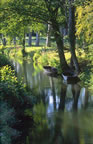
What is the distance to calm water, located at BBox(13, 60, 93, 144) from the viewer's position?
7.41 m

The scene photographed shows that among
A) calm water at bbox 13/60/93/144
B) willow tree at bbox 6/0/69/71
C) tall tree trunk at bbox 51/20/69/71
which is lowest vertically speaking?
calm water at bbox 13/60/93/144

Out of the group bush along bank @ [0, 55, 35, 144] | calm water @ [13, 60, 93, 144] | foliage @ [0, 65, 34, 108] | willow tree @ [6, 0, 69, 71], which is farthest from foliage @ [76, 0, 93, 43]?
foliage @ [0, 65, 34, 108]

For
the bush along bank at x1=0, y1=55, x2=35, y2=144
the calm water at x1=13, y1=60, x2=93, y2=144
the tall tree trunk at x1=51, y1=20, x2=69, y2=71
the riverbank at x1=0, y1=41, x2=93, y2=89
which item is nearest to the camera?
the bush along bank at x1=0, y1=55, x2=35, y2=144

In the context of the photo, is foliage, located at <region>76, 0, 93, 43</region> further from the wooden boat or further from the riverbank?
the wooden boat

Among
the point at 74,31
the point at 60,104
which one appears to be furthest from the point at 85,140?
the point at 74,31

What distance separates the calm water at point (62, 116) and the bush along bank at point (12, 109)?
0.36 meters

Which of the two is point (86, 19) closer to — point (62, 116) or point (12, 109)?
point (62, 116)

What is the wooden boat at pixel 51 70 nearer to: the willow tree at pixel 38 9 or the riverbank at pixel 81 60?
the riverbank at pixel 81 60

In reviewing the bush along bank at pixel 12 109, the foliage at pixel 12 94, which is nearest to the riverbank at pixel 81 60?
the foliage at pixel 12 94

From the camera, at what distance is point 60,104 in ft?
37.3

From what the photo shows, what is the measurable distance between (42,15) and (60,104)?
876cm

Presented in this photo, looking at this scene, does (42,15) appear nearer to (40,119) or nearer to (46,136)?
(40,119)

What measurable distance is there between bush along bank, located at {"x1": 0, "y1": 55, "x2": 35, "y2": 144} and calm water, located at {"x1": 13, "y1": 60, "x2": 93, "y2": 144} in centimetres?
36

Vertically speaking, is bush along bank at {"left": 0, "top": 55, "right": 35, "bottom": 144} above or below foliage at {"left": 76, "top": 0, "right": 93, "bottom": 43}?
below
